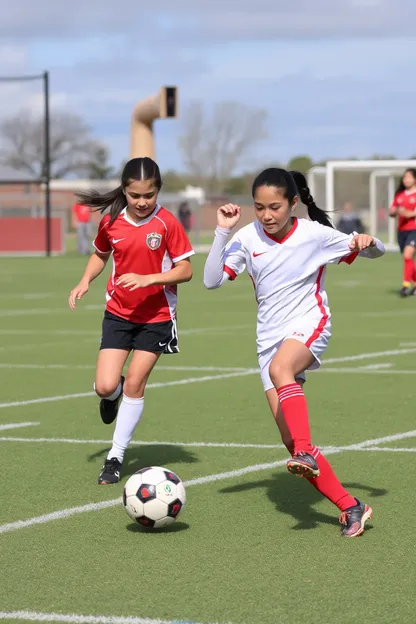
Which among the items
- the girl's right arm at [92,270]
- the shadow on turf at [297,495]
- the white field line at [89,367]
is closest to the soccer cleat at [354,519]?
the shadow on turf at [297,495]

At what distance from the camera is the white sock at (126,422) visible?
7.66 m

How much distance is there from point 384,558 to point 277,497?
4.90 ft

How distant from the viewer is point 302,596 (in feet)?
16.5

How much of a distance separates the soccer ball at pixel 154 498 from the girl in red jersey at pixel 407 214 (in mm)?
15328

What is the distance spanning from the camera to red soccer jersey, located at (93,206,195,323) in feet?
25.2

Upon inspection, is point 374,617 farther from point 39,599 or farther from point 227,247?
point 227,247

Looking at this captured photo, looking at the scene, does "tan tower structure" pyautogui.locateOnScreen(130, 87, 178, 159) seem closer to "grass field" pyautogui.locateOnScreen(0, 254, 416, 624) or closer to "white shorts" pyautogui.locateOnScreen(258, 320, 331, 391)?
"grass field" pyautogui.locateOnScreen(0, 254, 416, 624)

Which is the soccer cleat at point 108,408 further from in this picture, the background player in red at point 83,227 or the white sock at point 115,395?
the background player in red at point 83,227

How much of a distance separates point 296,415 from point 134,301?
197 cm

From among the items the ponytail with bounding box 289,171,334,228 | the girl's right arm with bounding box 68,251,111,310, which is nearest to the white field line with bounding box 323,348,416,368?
the girl's right arm with bounding box 68,251,111,310

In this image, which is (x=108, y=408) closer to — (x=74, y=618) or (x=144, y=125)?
(x=74, y=618)

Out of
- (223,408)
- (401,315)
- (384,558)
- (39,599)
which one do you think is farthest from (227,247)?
(401,315)

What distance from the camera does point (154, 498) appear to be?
6.26m

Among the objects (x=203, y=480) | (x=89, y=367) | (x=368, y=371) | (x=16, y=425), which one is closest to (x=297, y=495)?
(x=203, y=480)
